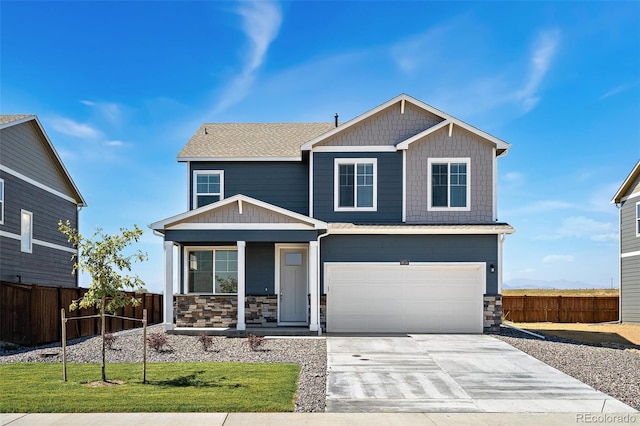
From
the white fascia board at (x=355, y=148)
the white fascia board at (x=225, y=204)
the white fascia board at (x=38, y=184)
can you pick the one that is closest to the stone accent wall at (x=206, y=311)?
the white fascia board at (x=225, y=204)

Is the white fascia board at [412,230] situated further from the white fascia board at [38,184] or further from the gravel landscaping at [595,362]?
the white fascia board at [38,184]

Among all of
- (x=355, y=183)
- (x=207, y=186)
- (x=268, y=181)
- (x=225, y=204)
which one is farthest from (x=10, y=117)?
(x=355, y=183)

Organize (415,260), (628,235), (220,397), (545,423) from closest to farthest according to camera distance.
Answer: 1. (545,423)
2. (220,397)
3. (415,260)
4. (628,235)

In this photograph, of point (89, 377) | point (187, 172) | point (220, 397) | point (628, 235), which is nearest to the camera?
point (220, 397)

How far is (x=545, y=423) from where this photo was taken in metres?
8.58

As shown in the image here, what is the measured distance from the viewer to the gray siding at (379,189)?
61.4 feet

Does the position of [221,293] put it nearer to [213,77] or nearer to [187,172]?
[187,172]

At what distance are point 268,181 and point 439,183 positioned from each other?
5630 mm

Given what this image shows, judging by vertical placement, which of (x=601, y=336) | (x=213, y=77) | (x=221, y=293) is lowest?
(x=601, y=336)

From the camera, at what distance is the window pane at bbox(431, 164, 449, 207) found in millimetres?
18797

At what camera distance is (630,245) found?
26.5 m

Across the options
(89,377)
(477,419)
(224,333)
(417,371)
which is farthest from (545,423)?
(224,333)

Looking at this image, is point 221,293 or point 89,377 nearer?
point 89,377

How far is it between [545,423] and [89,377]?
25.9ft
